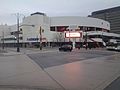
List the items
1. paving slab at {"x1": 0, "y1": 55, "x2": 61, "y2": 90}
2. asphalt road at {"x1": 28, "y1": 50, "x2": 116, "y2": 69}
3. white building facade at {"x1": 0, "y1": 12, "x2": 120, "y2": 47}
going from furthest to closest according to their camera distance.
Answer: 1. white building facade at {"x1": 0, "y1": 12, "x2": 120, "y2": 47}
2. asphalt road at {"x1": 28, "y1": 50, "x2": 116, "y2": 69}
3. paving slab at {"x1": 0, "y1": 55, "x2": 61, "y2": 90}

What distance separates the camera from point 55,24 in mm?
153375

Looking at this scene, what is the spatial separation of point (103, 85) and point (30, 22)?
135 metres

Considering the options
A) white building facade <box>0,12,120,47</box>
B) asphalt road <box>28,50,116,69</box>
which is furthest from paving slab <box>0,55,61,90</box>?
white building facade <box>0,12,120,47</box>

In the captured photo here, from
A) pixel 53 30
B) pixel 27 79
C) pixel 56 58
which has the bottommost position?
pixel 56 58

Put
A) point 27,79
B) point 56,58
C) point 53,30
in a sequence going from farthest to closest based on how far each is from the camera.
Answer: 1. point 53,30
2. point 56,58
3. point 27,79

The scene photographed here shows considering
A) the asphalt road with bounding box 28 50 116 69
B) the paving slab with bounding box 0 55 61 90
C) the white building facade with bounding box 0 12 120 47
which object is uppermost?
the white building facade with bounding box 0 12 120 47

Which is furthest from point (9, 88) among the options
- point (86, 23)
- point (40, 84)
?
point (86, 23)

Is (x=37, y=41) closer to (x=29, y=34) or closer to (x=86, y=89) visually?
(x=29, y=34)

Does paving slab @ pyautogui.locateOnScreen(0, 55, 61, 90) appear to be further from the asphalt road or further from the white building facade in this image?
the white building facade

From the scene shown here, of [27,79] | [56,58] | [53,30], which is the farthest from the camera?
[53,30]

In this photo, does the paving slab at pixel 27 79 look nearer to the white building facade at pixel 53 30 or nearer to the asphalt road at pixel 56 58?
the asphalt road at pixel 56 58

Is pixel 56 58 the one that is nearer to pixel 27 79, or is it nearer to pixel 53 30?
pixel 27 79

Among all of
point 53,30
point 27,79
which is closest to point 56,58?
point 27,79

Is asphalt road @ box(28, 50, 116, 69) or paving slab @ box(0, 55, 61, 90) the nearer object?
paving slab @ box(0, 55, 61, 90)
